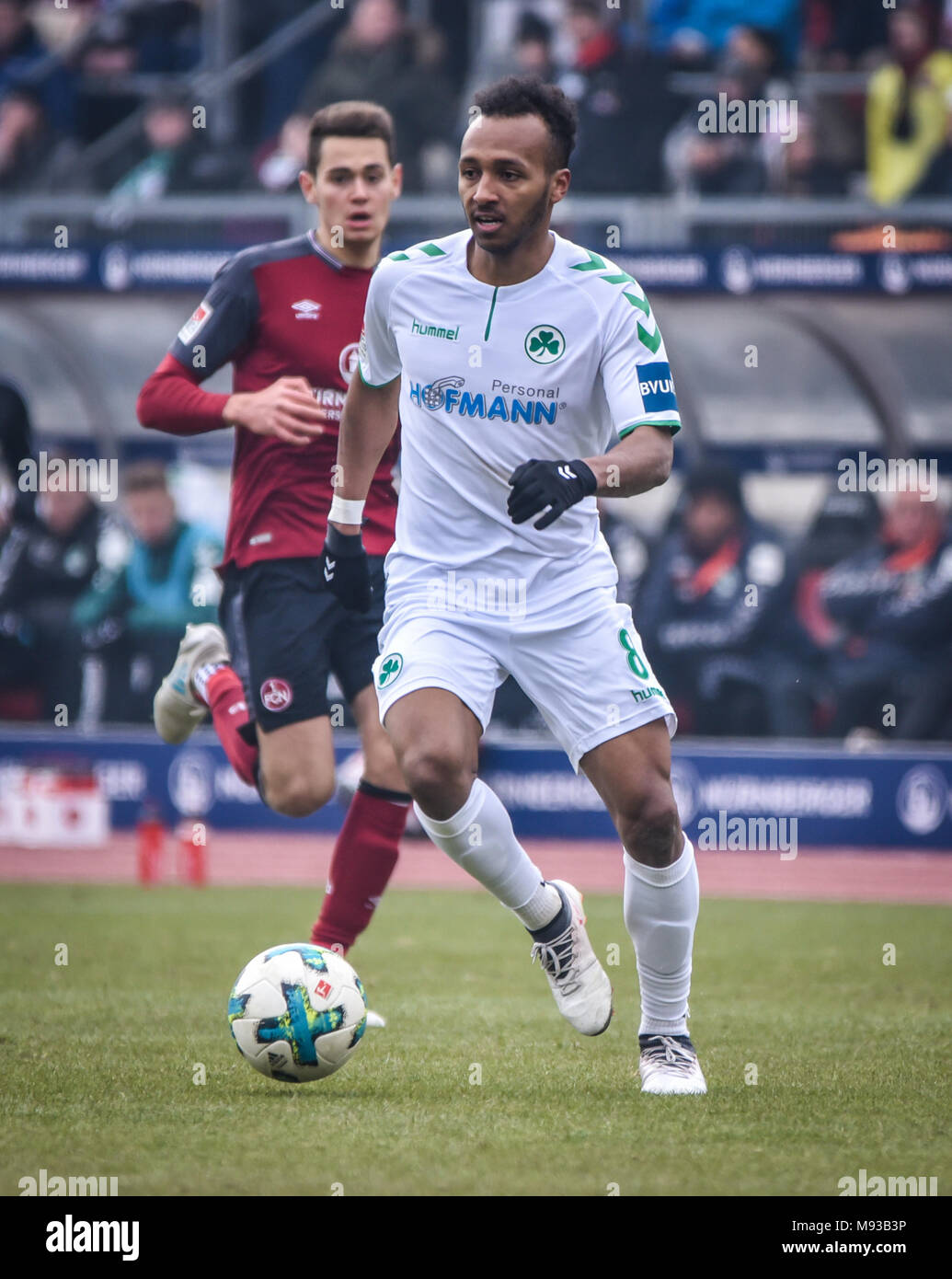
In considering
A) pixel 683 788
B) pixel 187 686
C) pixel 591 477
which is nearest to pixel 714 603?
pixel 683 788

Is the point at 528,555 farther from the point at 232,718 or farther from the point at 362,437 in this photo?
the point at 232,718

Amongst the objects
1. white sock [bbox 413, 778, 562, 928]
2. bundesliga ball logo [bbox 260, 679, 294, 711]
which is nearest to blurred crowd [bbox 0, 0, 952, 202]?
bundesliga ball logo [bbox 260, 679, 294, 711]

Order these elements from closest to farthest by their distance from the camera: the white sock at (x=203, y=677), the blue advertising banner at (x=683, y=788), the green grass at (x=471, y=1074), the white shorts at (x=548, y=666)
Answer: the green grass at (x=471, y=1074) < the white shorts at (x=548, y=666) < the white sock at (x=203, y=677) < the blue advertising banner at (x=683, y=788)

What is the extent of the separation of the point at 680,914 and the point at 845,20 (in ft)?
38.0

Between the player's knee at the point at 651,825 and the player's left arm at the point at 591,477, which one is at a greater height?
the player's left arm at the point at 591,477

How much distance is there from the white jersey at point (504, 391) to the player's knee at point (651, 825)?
561 mm

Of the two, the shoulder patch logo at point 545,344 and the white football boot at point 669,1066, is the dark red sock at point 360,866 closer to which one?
the white football boot at point 669,1066

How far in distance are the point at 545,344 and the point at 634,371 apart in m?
0.27

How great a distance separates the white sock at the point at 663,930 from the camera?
4949 millimetres

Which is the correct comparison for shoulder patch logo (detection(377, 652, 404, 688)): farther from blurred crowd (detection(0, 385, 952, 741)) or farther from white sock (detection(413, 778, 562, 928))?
blurred crowd (detection(0, 385, 952, 741))

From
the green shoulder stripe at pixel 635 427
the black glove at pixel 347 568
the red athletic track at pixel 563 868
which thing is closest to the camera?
the green shoulder stripe at pixel 635 427

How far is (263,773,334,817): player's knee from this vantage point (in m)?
6.30

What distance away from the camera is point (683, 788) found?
12523 mm

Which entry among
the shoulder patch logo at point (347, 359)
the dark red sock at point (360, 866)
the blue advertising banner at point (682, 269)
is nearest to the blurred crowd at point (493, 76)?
the blue advertising banner at point (682, 269)
